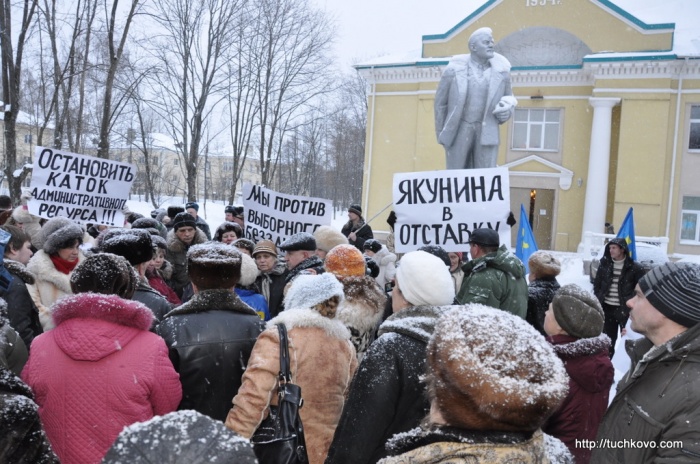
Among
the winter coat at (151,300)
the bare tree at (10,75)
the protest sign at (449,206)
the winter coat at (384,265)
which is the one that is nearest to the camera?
the winter coat at (151,300)

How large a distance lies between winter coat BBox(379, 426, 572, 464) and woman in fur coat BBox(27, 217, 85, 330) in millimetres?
3690

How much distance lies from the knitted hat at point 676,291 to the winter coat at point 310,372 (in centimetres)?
148

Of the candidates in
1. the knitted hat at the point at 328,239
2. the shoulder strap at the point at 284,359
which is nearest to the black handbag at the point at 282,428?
the shoulder strap at the point at 284,359

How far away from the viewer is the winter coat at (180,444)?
3.62 feet

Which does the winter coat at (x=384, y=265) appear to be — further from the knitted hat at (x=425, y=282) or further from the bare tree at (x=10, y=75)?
the bare tree at (x=10, y=75)

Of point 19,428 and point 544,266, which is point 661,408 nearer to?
point 19,428

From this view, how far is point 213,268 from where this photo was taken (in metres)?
3.29

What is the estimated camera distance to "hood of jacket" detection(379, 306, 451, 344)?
2601 millimetres

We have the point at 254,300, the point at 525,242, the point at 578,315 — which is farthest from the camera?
the point at 525,242

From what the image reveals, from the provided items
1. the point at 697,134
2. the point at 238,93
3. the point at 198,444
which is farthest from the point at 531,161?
the point at 198,444

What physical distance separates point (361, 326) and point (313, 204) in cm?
397

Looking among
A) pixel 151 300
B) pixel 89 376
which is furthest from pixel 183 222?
pixel 89 376

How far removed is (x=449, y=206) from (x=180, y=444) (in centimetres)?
504

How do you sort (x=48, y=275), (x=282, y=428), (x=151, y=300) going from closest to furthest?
(x=282, y=428) → (x=151, y=300) → (x=48, y=275)
